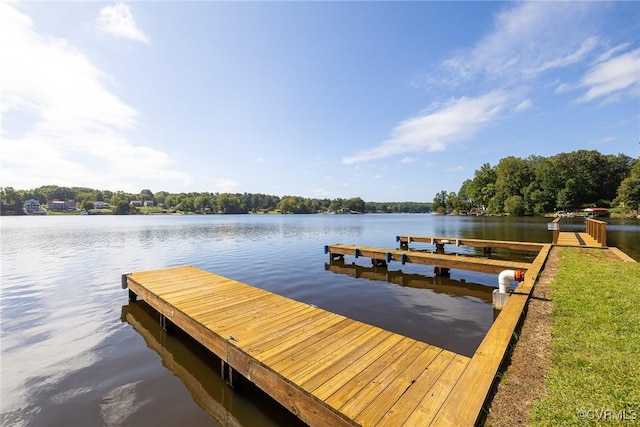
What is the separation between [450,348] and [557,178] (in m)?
97.7

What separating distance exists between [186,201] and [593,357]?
154m

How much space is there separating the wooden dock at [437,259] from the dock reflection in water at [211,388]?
394 inches

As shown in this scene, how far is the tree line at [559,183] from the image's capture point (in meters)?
77.7

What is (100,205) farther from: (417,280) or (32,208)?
(417,280)

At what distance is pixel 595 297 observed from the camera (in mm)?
6098

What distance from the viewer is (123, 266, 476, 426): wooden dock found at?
297cm

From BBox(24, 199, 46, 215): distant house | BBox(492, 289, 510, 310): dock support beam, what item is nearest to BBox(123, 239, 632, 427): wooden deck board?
BBox(492, 289, 510, 310): dock support beam

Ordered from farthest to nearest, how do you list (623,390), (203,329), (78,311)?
(78,311) < (203,329) < (623,390)

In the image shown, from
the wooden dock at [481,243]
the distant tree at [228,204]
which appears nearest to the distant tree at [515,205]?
the wooden dock at [481,243]

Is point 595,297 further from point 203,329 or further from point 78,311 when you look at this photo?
point 78,311

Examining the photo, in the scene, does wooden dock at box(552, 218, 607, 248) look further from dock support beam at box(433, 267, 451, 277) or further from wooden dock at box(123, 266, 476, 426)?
wooden dock at box(123, 266, 476, 426)

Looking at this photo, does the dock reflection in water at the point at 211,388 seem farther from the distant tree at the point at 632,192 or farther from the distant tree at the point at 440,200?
the distant tree at the point at 440,200

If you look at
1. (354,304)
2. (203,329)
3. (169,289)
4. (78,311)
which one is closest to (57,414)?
(203,329)

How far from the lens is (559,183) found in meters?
78.9
